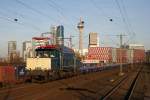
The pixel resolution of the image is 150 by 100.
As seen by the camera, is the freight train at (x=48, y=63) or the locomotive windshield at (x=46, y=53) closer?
the freight train at (x=48, y=63)

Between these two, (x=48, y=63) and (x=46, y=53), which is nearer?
(x=48, y=63)

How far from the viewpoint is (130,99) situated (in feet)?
71.4

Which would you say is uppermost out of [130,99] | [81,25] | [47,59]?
[81,25]

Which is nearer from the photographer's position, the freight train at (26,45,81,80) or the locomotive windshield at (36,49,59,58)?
the freight train at (26,45,81,80)

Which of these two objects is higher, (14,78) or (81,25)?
(81,25)

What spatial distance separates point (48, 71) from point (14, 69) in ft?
14.5

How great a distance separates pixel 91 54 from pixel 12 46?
40.6 meters

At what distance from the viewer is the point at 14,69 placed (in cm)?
3434

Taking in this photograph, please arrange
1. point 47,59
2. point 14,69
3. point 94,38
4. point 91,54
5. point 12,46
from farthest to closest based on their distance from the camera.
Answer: point 94,38 → point 12,46 → point 91,54 → point 47,59 → point 14,69

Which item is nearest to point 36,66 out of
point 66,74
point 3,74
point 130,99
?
point 3,74

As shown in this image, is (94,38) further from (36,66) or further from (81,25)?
(36,66)

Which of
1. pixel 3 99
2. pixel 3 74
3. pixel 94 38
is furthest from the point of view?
pixel 94 38

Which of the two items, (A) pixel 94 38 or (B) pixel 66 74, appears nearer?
(B) pixel 66 74

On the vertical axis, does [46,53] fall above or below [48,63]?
above
